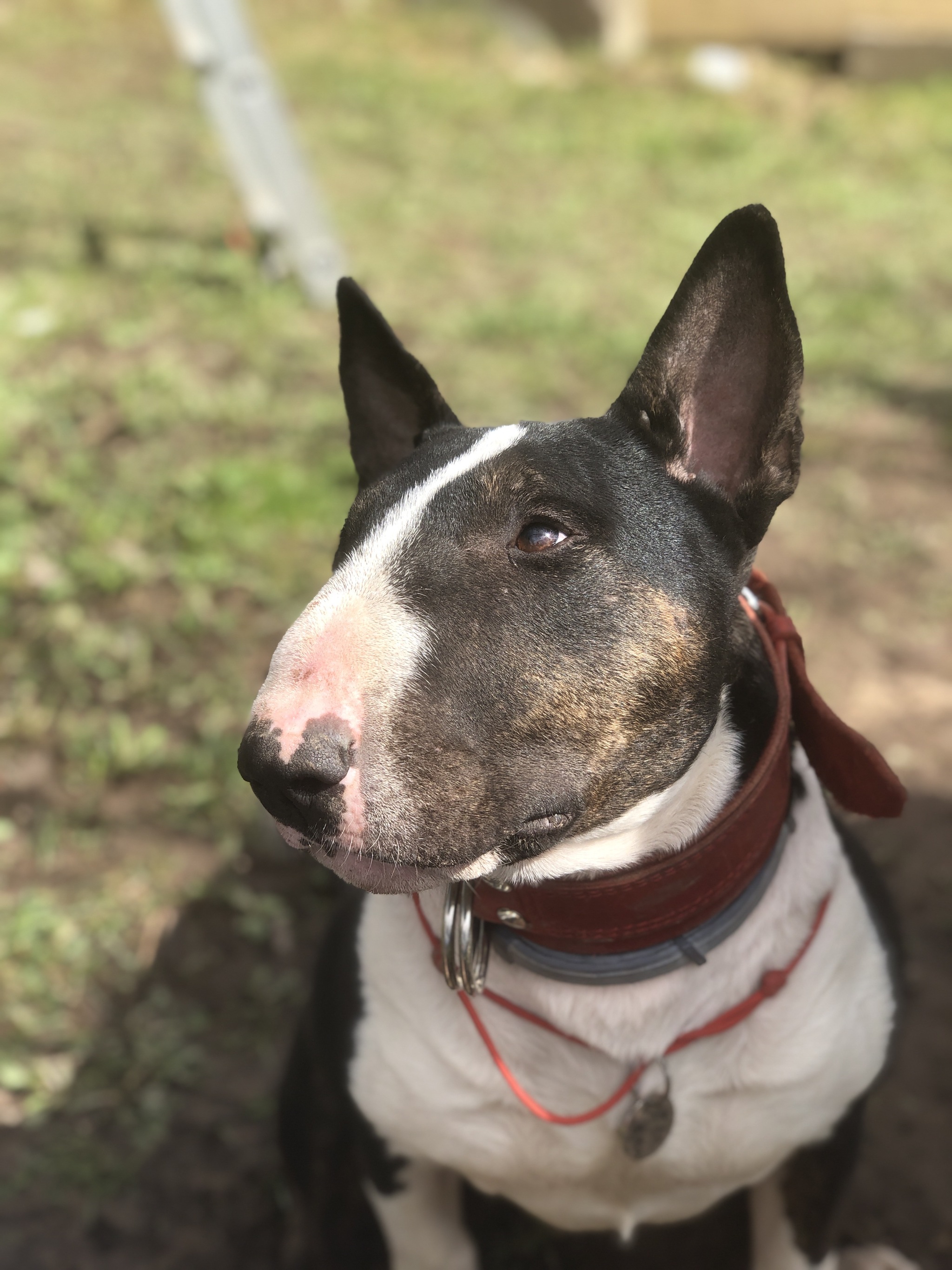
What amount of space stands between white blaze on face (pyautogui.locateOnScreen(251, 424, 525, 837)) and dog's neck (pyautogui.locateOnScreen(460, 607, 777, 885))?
0.38 meters

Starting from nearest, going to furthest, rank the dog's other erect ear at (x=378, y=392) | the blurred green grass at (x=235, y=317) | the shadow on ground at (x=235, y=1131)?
the dog's other erect ear at (x=378, y=392), the shadow on ground at (x=235, y=1131), the blurred green grass at (x=235, y=317)

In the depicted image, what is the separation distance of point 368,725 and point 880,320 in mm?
6036

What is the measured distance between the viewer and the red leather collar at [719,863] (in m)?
1.76

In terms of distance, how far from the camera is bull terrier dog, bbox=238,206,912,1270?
1.54 meters

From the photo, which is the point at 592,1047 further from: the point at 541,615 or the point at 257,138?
the point at 257,138

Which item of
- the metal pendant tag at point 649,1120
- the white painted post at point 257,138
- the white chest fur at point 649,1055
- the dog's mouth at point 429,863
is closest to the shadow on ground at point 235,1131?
the white chest fur at point 649,1055

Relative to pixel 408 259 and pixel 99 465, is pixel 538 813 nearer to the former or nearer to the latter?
pixel 99 465

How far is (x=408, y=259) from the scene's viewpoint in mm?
7430

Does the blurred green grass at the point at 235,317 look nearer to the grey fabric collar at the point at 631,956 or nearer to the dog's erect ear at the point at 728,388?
the grey fabric collar at the point at 631,956

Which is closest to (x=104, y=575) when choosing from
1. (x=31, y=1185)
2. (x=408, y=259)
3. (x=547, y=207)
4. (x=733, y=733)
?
(x=31, y=1185)

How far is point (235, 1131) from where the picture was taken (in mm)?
2807

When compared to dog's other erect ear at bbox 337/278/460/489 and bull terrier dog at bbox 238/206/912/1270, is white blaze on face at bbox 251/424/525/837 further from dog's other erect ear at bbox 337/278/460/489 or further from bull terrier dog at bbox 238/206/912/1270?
dog's other erect ear at bbox 337/278/460/489

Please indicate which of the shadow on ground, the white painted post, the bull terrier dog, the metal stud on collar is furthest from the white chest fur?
the white painted post

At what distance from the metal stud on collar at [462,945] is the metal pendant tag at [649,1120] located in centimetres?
30
